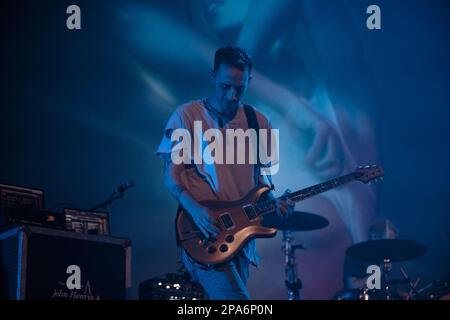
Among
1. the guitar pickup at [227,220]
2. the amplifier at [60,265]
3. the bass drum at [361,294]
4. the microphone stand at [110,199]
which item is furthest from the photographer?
the microphone stand at [110,199]

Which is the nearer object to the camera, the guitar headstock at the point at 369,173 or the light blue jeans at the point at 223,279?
the light blue jeans at the point at 223,279

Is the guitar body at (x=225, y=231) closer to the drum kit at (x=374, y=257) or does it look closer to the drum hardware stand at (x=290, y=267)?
the drum kit at (x=374, y=257)

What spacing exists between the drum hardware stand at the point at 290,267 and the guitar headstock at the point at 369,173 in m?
0.65

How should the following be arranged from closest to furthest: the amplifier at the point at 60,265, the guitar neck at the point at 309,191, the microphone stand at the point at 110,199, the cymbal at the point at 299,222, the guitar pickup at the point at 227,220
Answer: the amplifier at the point at 60,265, the guitar pickup at the point at 227,220, the guitar neck at the point at 309,191, the cymbal at the point at 299,222, the microphone stand at the point at 110,199

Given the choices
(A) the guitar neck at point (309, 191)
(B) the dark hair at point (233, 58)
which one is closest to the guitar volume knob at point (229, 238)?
(A) the guitar neck at point (309, 191)

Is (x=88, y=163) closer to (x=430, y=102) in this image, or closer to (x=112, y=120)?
(x=112, y=120)

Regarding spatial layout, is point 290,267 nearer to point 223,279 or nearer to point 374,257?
point 374,257

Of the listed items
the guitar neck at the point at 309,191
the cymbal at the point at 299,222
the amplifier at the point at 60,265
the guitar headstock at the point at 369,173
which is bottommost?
the amplifier at the point at 60,265

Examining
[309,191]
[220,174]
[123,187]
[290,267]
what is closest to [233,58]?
[220,174]

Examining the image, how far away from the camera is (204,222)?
20.2 ft

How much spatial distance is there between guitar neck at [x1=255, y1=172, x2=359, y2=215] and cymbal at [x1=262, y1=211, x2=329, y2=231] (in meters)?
0.15

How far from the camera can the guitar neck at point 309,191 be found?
6291 mm

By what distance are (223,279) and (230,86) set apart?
1415 millimetres
